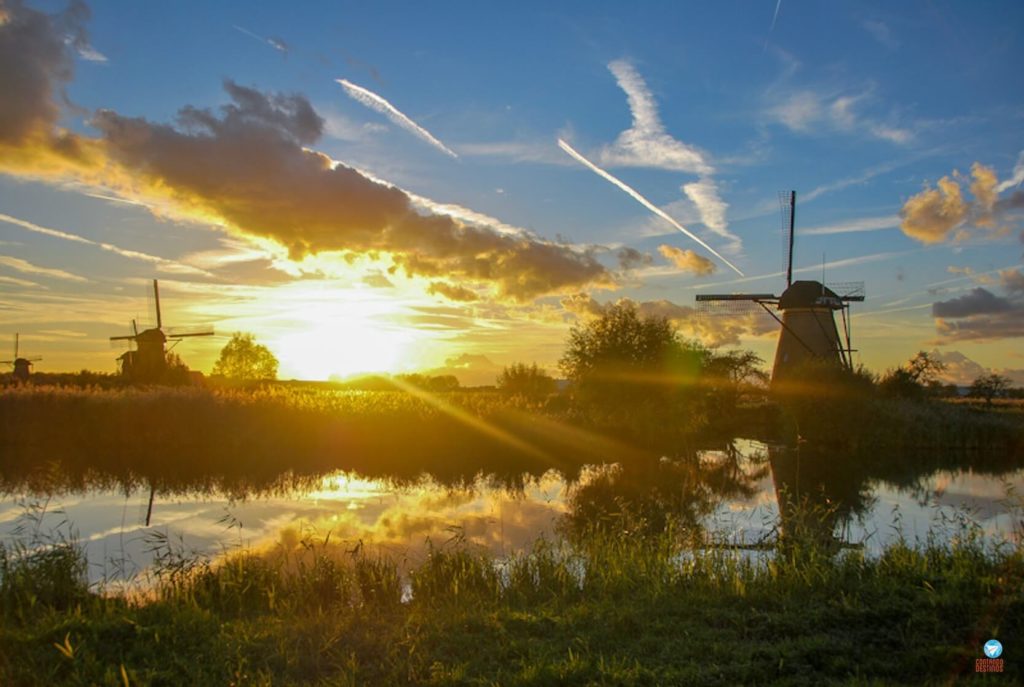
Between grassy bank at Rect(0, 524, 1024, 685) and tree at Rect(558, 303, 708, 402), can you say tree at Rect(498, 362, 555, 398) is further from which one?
grassy bank at Rect(0, 524, 1024, 685)

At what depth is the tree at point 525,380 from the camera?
218ft

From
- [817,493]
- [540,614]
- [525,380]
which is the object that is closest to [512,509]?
[817,493]

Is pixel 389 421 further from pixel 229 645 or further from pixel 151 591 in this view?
pixel 229 645

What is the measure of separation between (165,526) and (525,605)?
10.8 m

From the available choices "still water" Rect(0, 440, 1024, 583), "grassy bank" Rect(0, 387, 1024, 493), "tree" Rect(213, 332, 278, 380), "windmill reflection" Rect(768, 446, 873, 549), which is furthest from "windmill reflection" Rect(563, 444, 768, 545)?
"tree" Rect(213, 332, 278, 380)

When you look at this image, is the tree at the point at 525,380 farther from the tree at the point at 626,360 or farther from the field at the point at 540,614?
the field at the point at 540,614

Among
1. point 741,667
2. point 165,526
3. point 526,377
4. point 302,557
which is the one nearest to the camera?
point 741,667

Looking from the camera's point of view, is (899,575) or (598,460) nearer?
(899,575)

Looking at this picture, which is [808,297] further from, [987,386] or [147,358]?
[147,358]

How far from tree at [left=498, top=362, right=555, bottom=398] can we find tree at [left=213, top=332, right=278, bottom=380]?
1604 inches

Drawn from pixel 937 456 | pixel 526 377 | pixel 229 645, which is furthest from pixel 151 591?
pixel 526 377

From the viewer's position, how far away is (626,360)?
121 ft

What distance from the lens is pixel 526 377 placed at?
221 ft

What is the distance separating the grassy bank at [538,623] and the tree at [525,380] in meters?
55.5
